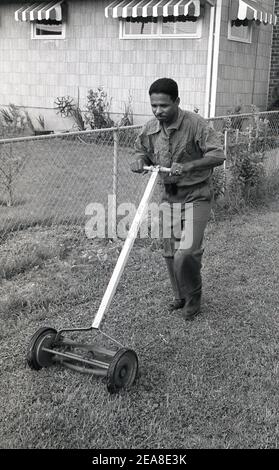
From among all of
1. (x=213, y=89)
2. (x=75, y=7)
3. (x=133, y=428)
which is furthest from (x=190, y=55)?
(x=133, y=428)

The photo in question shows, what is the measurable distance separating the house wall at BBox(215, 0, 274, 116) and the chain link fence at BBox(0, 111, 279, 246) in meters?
1.97

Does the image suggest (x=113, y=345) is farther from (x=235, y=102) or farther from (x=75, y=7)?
(x=75, y=7)

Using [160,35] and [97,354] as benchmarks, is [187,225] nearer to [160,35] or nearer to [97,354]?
[97,354]

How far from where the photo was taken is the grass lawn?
3.12 metres

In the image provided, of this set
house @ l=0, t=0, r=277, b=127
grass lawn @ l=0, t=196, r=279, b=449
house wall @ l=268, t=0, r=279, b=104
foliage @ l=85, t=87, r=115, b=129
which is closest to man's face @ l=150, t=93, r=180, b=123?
grass lawn @ l=0, t=196, r=279, b=449

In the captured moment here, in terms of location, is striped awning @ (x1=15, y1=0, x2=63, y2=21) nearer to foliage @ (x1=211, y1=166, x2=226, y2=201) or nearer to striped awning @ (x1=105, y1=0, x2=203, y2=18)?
striped awning @ (x1=105, y1=0, x2=203, y2=18)

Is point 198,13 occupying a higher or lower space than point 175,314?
higher

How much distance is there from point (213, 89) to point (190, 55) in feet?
2.69

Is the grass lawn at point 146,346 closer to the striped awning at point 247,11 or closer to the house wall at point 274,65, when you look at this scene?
the striped awning at point 247,11

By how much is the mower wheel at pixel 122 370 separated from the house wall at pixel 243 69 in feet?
30.3

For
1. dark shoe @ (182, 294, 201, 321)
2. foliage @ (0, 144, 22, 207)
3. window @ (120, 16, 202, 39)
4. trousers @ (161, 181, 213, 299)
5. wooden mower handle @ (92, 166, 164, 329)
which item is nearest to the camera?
wooden mower handle @ (92, 166, 164, 329)

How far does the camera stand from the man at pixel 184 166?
3.97 m

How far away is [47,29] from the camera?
→ 13.9 meters

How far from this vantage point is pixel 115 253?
19.5 ft
